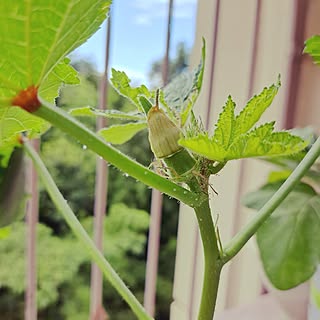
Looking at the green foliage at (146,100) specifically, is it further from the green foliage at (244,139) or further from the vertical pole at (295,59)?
the vertical pole at (295,59)

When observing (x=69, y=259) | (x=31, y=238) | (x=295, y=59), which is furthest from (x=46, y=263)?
(x=295, y=59)

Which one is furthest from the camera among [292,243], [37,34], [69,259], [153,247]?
[69,259]

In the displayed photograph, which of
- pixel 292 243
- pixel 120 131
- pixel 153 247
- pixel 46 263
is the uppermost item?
pixel 120 131

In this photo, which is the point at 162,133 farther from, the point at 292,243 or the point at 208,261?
the point at 292,243

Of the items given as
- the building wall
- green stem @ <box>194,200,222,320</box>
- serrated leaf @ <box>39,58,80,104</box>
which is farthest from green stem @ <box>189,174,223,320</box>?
the building wall

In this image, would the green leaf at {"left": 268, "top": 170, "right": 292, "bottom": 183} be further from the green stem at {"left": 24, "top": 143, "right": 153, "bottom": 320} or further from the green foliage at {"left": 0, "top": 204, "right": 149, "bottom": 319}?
the green foliage at {"left": 0, "top": 204, "right": 149, "bottom": 319}

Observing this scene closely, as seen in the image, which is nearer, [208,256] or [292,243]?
[208,256]

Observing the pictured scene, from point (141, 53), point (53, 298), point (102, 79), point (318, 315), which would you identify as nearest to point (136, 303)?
point (318, 315)

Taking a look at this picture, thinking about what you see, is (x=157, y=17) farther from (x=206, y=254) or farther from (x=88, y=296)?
(x=206, y=254)
